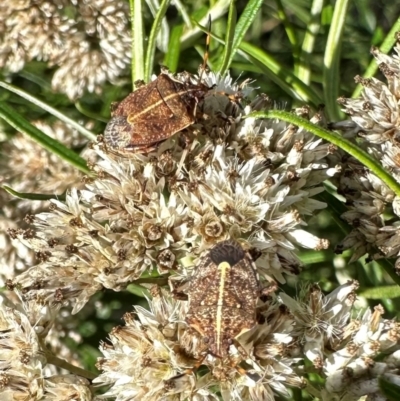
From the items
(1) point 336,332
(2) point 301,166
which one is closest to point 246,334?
(1) point 336,332

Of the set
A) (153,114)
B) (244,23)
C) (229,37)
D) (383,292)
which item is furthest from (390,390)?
(244,23)

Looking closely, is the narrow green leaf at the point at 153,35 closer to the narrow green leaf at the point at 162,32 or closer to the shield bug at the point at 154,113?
the shield bug at the point at 154,113

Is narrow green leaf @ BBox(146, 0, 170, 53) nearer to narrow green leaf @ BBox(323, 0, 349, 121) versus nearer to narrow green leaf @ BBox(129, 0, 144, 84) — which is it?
narrow green leaf @ BBox(129, 0, 144, 84)

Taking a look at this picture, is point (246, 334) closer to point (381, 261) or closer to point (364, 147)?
point (381, 261)

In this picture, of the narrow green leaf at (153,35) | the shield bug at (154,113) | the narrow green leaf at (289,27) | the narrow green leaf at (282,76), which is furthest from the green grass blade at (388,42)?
the narrow green leaf at (153,35)

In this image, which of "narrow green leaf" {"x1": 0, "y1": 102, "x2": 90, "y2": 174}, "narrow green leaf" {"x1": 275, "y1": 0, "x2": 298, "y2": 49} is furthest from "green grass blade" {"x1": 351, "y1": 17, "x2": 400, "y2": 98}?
"narrow green leaf" {"x1": 0, "y1": 102, "x2": 90, "y2": 174}

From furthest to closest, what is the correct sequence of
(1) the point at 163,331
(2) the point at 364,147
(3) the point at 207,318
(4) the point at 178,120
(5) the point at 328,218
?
1. (5) the point at 328,218
2. (2) the point at 364,147
3. (4) the point at 178,120
4. (1) the point at 163,331
5. (3) the point at 207,318
